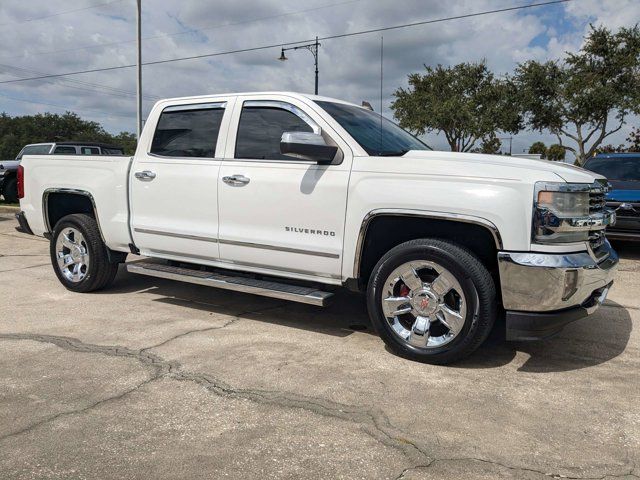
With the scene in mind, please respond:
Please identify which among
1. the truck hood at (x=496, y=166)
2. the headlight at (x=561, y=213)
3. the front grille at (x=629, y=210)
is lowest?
the front grille at (x=629, y=210)

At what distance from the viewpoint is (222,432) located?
9.93 ft

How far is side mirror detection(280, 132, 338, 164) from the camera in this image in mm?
4113

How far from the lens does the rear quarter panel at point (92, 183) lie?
18.5ft

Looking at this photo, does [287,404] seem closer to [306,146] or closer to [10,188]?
[306,146]

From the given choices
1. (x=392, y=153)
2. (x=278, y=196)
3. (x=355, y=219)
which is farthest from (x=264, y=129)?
(x=355, y=219)

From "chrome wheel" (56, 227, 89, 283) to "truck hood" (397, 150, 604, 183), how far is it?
3.70 m

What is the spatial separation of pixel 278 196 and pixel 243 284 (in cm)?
82

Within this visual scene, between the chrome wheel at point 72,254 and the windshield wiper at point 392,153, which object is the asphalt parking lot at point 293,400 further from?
the windshield wiper at point 392,153

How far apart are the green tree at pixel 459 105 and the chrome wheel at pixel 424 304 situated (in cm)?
2684

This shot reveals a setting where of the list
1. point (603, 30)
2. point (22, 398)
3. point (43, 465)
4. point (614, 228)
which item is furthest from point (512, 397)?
point (603, 30)

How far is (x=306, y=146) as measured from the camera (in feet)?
13.6

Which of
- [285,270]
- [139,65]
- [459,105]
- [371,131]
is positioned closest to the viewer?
[285,270]

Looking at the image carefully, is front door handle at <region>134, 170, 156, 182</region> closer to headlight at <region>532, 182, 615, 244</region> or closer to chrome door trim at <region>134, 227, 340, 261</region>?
chrome door trim at <region>134, 227, 340, 261</region>

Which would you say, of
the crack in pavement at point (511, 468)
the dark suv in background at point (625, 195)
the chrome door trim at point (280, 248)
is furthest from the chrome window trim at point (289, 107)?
the dark suv in background at point (625, 195)
